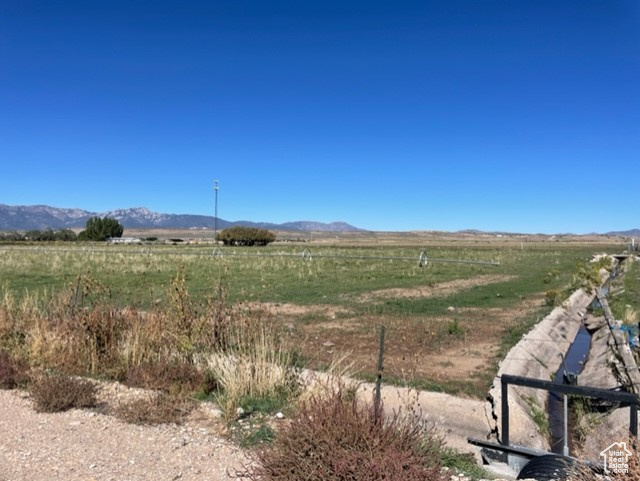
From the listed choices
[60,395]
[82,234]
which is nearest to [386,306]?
[60,395]

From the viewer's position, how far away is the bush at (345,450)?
12.4ft

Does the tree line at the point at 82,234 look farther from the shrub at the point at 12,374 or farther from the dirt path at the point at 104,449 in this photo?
the dirt path at the point at 104,449

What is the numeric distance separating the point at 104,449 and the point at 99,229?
117603 mm

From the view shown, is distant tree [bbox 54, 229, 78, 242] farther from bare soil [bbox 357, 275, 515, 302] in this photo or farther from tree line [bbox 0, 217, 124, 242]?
bare soil [bbox 357, 275, 515, 302]

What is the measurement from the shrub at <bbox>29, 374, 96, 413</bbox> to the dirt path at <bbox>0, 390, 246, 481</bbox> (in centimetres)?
12

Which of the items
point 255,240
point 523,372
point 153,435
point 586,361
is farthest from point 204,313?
point 255,240

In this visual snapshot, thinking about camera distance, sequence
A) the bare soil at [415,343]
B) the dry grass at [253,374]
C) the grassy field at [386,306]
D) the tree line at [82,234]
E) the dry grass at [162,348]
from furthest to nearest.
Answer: the tree line at [82,234]
the grassy field at [386,306]
the bare soil at [415,343]
the dry grass at [162,348]
the dry grass at [253,374]

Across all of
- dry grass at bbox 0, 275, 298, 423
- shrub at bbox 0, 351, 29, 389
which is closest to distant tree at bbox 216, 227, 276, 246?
dry grass at bbox 0, 275, 298, 423

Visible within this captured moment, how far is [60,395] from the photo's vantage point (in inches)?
252

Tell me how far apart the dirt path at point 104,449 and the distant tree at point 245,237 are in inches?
3323

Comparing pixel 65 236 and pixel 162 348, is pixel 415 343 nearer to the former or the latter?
pixel 162 348

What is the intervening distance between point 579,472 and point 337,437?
1656mm

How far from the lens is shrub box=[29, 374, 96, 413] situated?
6.35 meters

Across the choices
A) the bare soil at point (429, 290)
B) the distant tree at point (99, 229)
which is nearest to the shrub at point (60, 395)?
the bare soil at point (429, 290)
